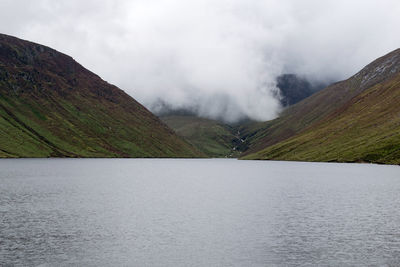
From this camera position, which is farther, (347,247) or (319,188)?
(319,188)

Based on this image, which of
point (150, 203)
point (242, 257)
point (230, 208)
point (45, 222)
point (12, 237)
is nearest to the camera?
point (242, 257)

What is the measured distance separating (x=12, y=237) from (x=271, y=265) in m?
31.5

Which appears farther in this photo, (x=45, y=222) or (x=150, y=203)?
(x=150, y=203)

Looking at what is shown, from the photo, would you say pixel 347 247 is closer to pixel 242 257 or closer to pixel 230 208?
pixel 242 257

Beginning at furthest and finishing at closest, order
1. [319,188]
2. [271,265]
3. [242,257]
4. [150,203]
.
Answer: [319,188] < [150,203] < [242,257] < [271,265]

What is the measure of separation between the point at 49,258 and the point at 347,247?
32.3m

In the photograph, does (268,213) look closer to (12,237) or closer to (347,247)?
(347,247)

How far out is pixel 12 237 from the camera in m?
47.4

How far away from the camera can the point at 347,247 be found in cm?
4409

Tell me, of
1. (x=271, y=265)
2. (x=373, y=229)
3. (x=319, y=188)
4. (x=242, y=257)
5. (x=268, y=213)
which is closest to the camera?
(x=271, y=265)

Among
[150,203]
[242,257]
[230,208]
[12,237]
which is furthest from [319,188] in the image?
[12,237]

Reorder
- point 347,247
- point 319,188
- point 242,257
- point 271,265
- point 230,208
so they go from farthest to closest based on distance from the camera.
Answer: point 319,188 → point 230,208 → point 347,247 → point 242,257 → point 271,265

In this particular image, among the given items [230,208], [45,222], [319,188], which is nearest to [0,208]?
[45,222]

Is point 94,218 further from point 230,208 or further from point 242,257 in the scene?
A: point 242,257
